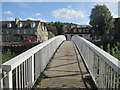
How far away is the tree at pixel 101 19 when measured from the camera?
3931cm

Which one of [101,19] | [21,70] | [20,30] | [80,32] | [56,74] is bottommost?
[56,74]

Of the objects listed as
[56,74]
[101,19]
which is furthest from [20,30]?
[56,74]

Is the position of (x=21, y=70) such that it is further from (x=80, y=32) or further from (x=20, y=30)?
(x=80, y=32)

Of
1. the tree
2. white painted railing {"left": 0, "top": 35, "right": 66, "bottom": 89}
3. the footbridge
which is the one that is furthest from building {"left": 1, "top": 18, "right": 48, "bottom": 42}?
white painted railing {"left": 0, "top": 35, "right": 66, "bottom": 89}

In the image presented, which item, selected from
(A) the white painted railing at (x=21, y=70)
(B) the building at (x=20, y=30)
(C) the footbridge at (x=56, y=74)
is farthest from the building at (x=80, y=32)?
(A) the white painted railing at (x=21, y=70)

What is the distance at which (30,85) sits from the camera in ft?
10.5

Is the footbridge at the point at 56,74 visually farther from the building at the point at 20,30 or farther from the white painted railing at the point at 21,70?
the building at the point at 20,30

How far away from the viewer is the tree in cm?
3931

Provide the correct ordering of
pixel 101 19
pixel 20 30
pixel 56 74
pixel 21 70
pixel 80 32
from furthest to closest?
1. pixel 80 32
2. pixel 20 30
3. pixel 101 19
4. pixel 56 74
5. pixel 21 70

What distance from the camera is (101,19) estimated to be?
131 ft

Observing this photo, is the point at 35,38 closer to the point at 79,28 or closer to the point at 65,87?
the point at 79,28

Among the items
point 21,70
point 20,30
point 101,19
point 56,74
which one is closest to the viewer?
point 21,70

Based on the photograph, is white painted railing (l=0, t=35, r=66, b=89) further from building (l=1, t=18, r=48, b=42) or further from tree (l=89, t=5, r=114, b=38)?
building (l=1, t=18, r=48, b=42)

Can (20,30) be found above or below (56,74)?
above
